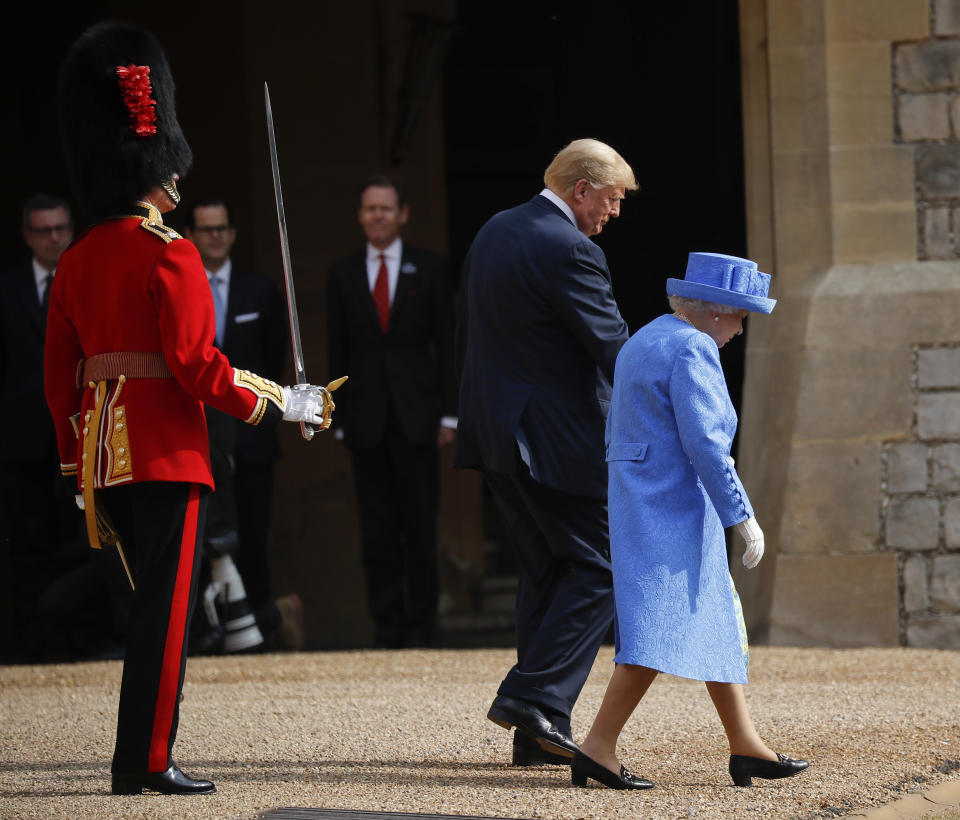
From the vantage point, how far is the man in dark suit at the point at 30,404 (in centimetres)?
737

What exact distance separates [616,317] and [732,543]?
3863 mm

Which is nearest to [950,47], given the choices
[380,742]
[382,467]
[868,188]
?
[868,188]

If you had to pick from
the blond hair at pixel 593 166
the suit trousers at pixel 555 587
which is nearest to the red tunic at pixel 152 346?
the suit trousers at pixel 555 587

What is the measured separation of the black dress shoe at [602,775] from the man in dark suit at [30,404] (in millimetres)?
3915

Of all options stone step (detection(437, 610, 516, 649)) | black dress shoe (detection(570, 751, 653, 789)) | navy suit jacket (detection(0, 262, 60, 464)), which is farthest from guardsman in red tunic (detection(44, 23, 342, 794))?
stone step (detection(437, 610, 516, 649))

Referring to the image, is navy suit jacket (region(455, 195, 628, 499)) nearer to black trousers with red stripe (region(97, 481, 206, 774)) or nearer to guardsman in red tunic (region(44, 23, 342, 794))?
guardsman in red tunic (region(44, 23, 342, 794))

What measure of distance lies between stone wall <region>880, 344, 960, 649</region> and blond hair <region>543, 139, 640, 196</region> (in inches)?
115

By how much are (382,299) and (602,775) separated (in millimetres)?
3698

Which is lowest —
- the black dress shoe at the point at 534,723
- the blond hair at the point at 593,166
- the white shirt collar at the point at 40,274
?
the black dress shoe at the point at 534,723

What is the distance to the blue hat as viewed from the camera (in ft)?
13.6

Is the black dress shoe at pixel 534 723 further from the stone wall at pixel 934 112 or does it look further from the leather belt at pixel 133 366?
the stone wall at pixel 934 112

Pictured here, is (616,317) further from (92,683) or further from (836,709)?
(92,683)

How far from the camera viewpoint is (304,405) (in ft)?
13.8

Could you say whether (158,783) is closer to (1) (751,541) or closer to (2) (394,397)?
(1) (751,541)
